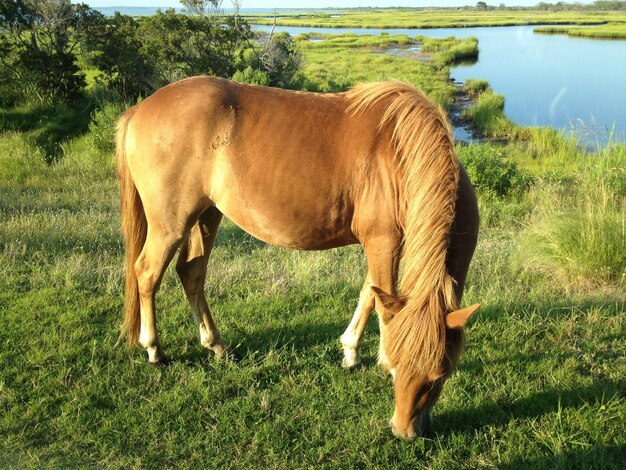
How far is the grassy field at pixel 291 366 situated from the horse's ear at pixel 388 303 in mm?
840

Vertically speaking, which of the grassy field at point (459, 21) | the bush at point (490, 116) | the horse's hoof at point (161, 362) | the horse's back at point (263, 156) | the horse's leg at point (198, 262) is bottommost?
the bush at point (490, 116)

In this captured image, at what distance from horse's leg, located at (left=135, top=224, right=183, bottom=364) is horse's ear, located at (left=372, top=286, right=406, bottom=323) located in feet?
4.80

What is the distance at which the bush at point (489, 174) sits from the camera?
32.0 ft

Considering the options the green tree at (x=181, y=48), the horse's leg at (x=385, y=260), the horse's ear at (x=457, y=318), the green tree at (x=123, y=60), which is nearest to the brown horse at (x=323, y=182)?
the horse's leg at (x=385, y=260)

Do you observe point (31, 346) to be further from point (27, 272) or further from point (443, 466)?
point (443, 466)

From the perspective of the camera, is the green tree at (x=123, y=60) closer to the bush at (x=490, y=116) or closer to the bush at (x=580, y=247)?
the bush at (x=490, y=116)

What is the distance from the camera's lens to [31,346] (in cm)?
353

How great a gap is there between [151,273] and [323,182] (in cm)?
134

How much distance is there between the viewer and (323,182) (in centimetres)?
301

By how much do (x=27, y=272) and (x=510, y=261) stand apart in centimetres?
484

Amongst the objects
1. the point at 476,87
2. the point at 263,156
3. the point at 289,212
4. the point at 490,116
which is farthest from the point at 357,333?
the point at 476,87

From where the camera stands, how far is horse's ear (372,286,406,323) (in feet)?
8.14

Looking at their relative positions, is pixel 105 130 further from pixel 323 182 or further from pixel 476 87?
pixel 476 87

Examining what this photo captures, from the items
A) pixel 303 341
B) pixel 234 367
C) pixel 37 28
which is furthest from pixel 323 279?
pixel 37 28
